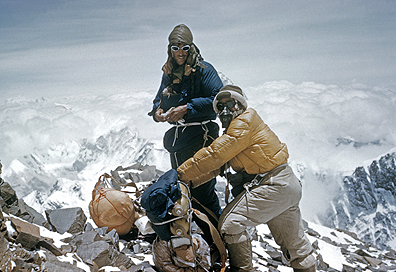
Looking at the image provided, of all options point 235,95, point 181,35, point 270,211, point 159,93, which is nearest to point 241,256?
point 270,211

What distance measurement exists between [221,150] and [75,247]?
2.70 meters

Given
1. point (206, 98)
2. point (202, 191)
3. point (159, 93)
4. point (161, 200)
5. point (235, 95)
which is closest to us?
point (161, 200)

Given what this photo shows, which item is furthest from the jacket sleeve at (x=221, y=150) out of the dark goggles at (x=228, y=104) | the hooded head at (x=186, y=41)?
the hooded head at (x=186, y=41)

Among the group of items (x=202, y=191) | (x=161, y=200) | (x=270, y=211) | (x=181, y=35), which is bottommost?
(x=202, y=191)

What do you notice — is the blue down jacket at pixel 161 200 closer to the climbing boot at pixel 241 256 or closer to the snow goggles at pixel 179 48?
the climbing boot at pixel 241 256

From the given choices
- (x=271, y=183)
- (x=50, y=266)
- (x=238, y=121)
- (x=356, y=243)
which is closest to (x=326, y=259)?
(x=356, y=243)

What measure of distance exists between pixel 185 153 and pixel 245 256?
1.83 meters

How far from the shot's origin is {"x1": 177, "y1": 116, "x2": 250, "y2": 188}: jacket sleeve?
4008 millimetres

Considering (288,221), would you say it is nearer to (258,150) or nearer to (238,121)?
(258,150)

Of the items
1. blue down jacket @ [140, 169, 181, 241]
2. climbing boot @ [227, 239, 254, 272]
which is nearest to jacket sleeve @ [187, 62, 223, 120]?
blue down jacket @ [140, 169, 181, 241]

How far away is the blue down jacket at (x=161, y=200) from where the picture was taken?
391 centimetres

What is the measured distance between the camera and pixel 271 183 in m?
4.10

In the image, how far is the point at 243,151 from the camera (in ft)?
13.8

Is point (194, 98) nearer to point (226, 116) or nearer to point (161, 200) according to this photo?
point (226, 116)
